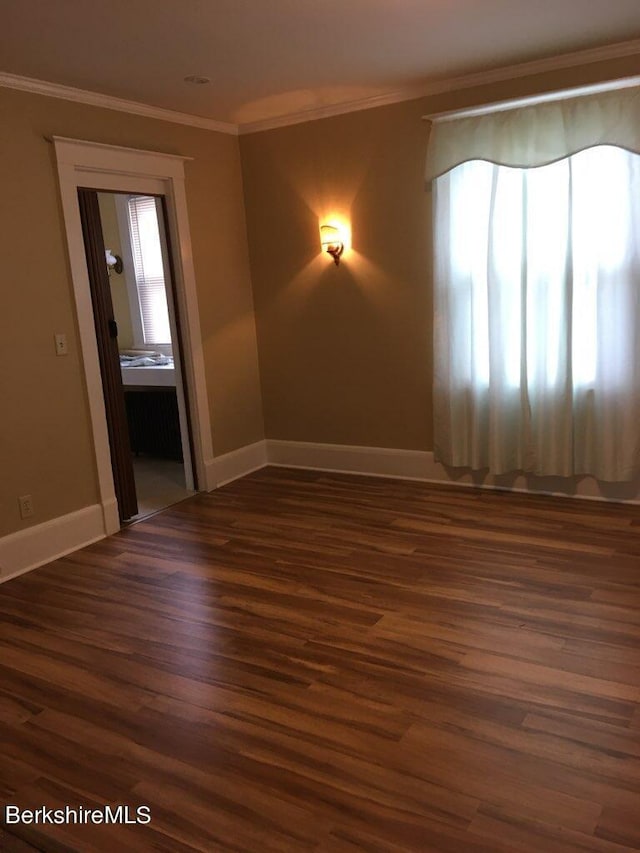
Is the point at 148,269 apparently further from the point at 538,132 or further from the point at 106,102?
the point at 538,132

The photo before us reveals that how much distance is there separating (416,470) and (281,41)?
2.83 metres

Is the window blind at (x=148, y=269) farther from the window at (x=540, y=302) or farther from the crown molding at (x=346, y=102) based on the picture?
the window at (x=540, y=302)

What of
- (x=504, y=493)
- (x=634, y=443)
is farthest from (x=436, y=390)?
(x=634, y=443)

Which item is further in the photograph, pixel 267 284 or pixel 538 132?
pixel 267 284

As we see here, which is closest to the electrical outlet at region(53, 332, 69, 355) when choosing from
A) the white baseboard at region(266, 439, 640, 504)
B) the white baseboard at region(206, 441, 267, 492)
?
the white baseboard at region(206, 441, 267, 492)

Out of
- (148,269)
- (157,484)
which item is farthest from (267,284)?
(157,484)

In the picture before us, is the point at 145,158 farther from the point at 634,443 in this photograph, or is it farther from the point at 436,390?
the point at 634,443

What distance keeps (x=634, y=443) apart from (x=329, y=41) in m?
2.72

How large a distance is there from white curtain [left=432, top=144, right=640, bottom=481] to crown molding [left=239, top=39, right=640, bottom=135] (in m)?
0.29

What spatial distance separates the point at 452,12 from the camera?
10.3 ft
